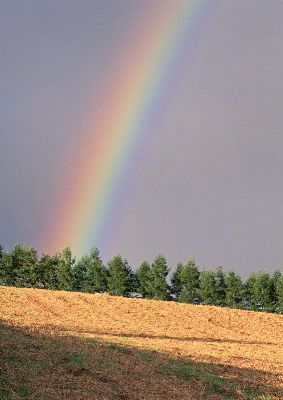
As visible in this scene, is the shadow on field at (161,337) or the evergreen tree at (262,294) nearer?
the shadow on field at (161,337)

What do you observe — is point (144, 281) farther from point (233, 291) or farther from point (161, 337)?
point (161, 337)

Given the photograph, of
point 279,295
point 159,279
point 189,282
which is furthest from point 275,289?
point 159,279

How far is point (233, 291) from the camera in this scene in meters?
80.3

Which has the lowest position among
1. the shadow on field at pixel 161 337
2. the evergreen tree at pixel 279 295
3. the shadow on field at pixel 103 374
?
the shadow on field at pixel 103 374

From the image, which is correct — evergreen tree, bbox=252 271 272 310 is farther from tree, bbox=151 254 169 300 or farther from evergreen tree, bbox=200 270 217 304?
tree, bbox=151 254 169 300

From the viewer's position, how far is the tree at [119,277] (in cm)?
7988

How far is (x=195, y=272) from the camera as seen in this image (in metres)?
82.3

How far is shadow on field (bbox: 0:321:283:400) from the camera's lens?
53.6 feet

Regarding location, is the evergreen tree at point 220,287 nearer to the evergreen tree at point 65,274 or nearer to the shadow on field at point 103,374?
the evergreen tree at point 65,274

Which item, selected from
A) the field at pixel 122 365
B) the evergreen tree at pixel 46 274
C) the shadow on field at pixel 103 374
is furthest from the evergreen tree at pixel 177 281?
the shadow on field at pixel 103 374

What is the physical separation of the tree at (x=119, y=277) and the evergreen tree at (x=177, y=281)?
6345 mm

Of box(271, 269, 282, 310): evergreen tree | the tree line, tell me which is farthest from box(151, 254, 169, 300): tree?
box(271, 269, 282, 310): evergreen tree

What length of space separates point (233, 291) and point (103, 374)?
63.7 metres

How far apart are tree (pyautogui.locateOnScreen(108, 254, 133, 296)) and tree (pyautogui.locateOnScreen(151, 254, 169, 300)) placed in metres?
3.47
